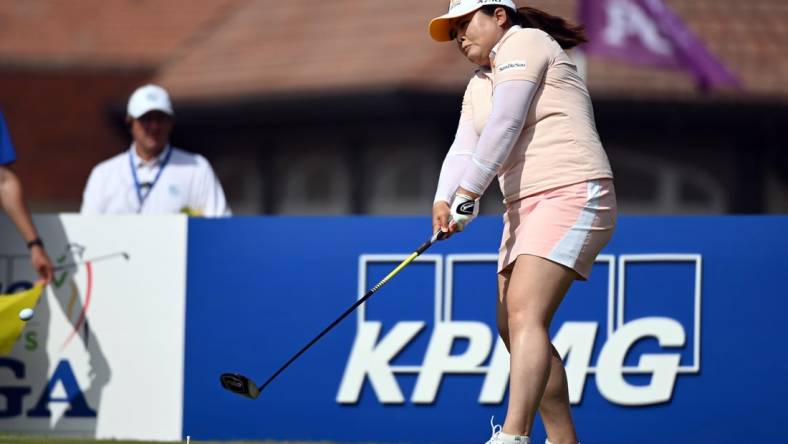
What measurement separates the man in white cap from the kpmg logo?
1.31 meters

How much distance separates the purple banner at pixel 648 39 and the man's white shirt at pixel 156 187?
5723 mm

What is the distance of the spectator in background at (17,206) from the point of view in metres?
8.45

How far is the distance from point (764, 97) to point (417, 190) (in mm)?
4131

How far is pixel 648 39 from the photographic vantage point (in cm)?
1667

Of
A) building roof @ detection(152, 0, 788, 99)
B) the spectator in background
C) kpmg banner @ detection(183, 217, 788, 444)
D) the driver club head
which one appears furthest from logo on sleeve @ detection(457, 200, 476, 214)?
building roof @ detection(152, 0, 788, 99)

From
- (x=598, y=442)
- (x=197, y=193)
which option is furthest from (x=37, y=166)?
(x=598, y=442)

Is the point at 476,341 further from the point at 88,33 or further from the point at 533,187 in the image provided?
the point at 88,33

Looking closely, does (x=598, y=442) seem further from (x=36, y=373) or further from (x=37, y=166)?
(x=37, y=166)

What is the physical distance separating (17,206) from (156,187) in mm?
1030

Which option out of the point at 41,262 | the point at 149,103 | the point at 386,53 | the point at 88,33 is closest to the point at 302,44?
the point at 386,53

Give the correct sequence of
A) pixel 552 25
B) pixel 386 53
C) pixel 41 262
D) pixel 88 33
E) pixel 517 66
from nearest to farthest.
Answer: pixel 517 66 → pixel 552 25 → pixel 41 262 → pixel 386 53 → pixel 88 33

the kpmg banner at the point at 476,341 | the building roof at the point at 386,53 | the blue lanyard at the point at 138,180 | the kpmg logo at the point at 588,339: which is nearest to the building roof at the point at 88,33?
the building roof at the point at 386,53

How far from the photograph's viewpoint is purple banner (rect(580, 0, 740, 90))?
50.6 ft

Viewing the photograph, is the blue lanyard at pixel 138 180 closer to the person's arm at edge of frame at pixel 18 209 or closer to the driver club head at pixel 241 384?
the person's arm at edge of frame at pixel 18 209
